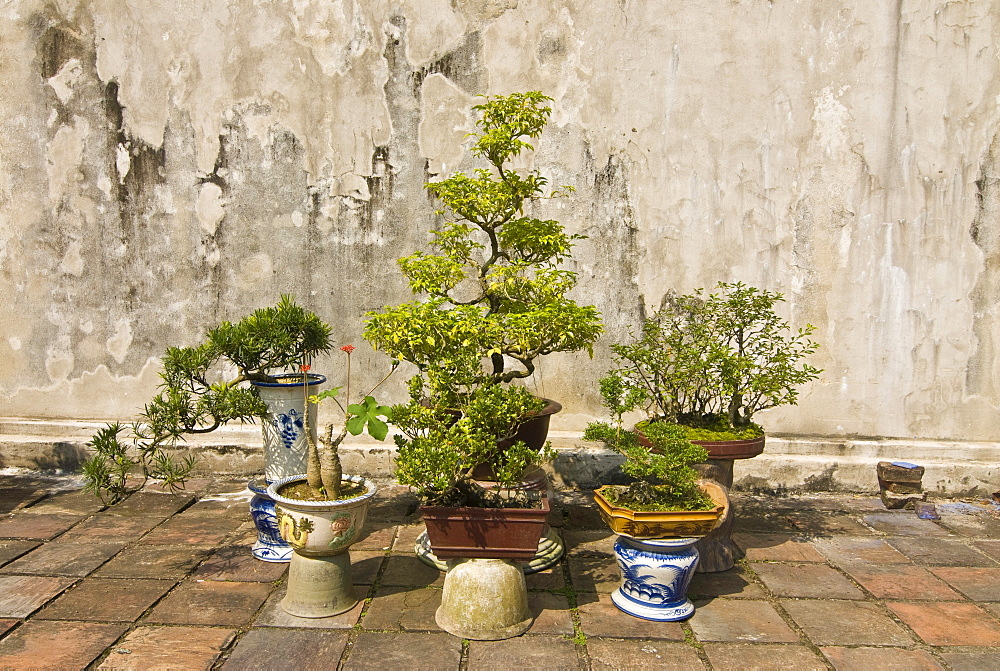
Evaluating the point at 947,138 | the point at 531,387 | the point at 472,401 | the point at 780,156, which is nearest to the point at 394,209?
the point at 531,387

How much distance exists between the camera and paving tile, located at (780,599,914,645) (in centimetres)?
320

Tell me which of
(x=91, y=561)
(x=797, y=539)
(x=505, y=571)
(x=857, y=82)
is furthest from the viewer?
(x=857, y=82)

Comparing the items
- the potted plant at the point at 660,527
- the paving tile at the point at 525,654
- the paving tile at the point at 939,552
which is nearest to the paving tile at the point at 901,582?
the paving tile at the point at 939,552

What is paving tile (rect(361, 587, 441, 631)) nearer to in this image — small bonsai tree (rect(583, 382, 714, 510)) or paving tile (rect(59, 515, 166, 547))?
Result: small bonsai tree (rect(583, 382, 714, 510))

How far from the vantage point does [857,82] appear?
5070mm

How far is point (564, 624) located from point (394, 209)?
3.07 metres

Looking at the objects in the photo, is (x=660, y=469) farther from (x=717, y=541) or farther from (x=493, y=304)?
(x=493, y=304)

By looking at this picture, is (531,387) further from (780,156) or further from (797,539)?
(780,156)

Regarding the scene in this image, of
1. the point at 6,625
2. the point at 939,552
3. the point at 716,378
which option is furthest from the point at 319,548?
the point at 939,552

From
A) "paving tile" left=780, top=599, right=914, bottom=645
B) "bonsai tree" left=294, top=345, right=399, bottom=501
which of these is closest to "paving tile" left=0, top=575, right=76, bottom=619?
"bonsai tree" left=294, top=345, right=399, bottom=501

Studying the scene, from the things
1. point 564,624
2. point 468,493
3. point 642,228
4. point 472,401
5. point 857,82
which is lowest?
point 564,624

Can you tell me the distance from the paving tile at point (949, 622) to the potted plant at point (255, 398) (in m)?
3.04

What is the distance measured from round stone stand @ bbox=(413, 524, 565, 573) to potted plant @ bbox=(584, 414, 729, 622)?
0.47m

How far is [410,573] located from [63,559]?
Result: 1816 millimetres
